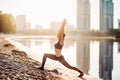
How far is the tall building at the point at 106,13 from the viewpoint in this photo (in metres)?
91.7

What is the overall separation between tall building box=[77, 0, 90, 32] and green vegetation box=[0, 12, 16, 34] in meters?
52.5

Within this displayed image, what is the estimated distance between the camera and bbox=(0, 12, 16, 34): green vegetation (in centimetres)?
3950

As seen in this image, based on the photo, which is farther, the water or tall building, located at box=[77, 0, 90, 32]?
tall building, located at box=[77, 0, 90, 32]

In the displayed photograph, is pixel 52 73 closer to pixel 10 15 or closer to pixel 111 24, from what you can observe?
pixel 10 15

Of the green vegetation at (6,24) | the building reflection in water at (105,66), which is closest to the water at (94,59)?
the building reflection in water at (105,66)

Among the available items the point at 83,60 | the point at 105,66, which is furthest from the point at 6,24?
the point at 105,66

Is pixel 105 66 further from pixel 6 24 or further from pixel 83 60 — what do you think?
pixel 6 24

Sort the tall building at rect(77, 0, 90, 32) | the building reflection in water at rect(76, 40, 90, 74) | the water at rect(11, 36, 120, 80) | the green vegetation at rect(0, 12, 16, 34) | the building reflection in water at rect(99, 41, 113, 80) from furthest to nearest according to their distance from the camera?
1. the tall building at rect(77, 0, 90, 32)
2. the green vegetation at rect(0, 12, 16, 34)
3. the building reflection in water at rect(76, 40, 90, 74)
4. the water at rect(11, 36, 120, 80)
5. the building reflection in water at rect(99, 41, 113, 80)

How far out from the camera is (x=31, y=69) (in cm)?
719

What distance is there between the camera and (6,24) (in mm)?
39719

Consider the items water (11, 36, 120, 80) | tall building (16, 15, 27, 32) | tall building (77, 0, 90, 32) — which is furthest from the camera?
tall building (16, 15, 27, 32)

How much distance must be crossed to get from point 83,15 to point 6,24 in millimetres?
57186

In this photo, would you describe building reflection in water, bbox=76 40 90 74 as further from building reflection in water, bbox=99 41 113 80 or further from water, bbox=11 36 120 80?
building reflection in water, bbox=99 41 113 80

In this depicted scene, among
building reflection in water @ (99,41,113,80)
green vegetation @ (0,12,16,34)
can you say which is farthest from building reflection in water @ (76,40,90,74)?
green vegetation @ (0,12,16,34)
